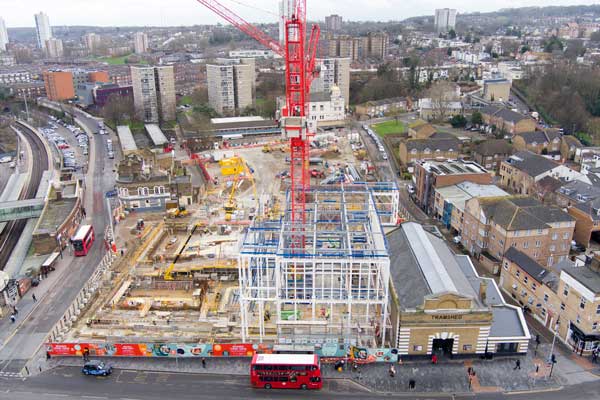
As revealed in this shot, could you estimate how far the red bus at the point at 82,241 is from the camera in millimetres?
43938

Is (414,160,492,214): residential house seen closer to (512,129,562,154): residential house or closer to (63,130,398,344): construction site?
(63,130,398,344): construction site

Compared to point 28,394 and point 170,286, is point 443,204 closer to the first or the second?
point 170,286

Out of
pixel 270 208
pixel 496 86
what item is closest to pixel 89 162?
pixel 270 208

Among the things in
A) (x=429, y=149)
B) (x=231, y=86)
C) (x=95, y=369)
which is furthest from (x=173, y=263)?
(x=231, y=86)

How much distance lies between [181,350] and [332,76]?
89.6 m

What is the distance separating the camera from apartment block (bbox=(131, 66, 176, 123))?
323 feet

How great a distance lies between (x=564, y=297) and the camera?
1232 inches

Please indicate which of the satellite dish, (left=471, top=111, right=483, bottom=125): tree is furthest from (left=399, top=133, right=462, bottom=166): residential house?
the satellite dish

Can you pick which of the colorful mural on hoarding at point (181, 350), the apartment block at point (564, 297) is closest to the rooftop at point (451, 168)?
the apartment block at point (564, 297)

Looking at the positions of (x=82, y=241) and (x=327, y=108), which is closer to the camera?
(x=82, y=241)

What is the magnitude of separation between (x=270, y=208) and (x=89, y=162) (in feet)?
115

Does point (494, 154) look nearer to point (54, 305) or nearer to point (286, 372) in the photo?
point (286, 372)

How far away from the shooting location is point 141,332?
33.0 meters

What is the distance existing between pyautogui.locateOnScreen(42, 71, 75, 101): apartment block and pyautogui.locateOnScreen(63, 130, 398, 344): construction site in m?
83.0
